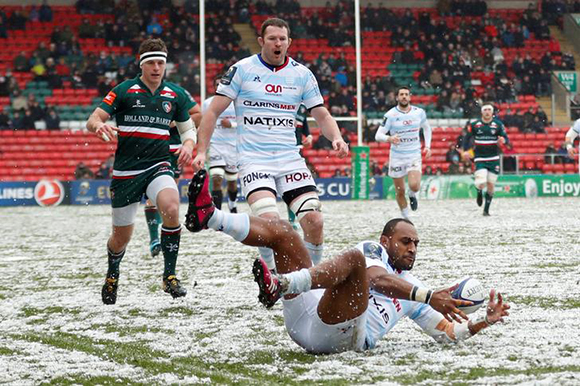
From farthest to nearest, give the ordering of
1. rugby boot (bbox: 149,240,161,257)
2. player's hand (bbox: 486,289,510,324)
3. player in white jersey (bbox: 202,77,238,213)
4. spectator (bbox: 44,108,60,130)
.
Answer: spectator (bbox: 44,108,60,130) → player in white jersey (bbox: 202,77,238,213) → rugby boot (bbox: 149,240,161,257) → player's hand (bbox: 486,289,510,324)

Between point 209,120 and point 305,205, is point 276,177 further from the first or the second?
point 209,120

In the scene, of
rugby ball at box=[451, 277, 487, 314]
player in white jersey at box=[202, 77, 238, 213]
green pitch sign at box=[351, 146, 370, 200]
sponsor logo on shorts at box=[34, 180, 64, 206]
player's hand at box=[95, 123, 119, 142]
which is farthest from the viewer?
green pitch sign at box=[351, 146, 370, 200]

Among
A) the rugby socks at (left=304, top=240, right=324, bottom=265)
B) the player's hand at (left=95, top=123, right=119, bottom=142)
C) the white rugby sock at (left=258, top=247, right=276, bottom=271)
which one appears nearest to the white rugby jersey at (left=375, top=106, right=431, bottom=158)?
the rugby socks at (left=304, top=240, right=324, bottom=265)

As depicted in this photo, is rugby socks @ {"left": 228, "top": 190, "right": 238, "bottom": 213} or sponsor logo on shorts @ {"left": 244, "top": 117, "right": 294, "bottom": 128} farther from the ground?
sponsor logo on shorts @ {"left": 244, "top": 117, "right": 294, "bottom": 128}

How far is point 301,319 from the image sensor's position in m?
5.17

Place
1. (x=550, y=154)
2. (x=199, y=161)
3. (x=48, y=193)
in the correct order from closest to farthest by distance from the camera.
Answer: (x=199, y=161)
(x=48, y=193)
(x=550, y=154)

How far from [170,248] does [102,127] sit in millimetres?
1179

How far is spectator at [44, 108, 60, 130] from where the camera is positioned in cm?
2892

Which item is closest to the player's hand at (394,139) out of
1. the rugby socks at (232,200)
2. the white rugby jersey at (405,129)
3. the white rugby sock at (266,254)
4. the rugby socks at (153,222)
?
the white rugby jersey at (405,129)

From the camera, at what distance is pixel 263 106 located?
7.53m

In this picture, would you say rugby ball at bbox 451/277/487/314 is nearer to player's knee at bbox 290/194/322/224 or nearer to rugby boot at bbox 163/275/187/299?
player's knee at bbox 290/194/322/224

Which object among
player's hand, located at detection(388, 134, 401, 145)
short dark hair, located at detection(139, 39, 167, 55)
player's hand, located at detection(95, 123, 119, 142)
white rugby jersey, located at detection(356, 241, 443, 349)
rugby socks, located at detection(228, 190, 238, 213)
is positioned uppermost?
short dark hair, located at detection(139, 39, 167, 55)

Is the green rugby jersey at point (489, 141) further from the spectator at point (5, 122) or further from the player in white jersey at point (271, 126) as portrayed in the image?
the spectator at point (5, 122)

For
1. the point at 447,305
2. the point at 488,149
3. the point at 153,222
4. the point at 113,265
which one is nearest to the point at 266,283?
the point at 447,305
